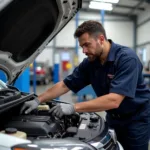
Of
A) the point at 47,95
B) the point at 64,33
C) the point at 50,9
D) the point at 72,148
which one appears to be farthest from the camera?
the point at 64,33

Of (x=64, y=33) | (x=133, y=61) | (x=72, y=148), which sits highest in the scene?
(x=64, y=33)

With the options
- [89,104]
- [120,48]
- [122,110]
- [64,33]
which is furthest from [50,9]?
[64,33]

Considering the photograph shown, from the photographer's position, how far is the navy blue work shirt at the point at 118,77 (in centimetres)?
221

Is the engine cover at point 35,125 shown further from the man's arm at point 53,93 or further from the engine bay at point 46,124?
the man's arm at point 53,93

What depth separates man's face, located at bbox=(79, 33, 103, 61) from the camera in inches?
88.8

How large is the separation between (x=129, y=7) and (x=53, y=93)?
14319mm

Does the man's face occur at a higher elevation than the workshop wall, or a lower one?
lower

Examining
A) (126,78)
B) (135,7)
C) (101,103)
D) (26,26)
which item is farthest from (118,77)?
(135,7)

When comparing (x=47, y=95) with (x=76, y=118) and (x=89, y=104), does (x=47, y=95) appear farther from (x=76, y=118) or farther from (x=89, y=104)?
(x=89, y=104)

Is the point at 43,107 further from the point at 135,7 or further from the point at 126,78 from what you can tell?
the point at 135,7

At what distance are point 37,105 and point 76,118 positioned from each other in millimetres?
360

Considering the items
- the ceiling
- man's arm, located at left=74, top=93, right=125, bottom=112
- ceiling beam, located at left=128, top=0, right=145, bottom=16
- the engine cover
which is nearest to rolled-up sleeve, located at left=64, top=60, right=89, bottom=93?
man's arm, located at left=74, top=93, right=125, bottom=112

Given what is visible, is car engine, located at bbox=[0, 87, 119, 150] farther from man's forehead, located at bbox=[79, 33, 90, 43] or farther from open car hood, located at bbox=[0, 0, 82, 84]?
man's forehead, located at bbox=[79, 33, 90, 43]

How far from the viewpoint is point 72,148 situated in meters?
1.62
